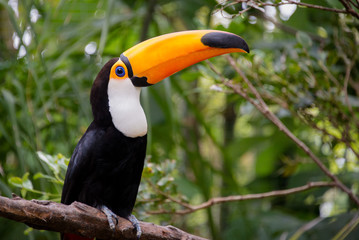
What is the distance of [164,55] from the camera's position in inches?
64.0

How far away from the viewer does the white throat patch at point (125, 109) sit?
1.59m

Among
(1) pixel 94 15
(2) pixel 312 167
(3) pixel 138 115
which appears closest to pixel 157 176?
(3) pixel 138 115

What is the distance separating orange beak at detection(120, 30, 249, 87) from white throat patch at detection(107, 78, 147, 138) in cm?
5

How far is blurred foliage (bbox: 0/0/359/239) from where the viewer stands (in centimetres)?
194

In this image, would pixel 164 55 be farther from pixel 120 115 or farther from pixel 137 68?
pixel 120 115

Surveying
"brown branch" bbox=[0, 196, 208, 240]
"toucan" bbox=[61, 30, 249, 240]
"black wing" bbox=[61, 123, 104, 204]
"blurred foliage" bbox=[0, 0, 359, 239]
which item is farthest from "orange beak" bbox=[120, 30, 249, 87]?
"brown branch" bbox=[0, 196, 208, 240]

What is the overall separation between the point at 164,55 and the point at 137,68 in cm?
11

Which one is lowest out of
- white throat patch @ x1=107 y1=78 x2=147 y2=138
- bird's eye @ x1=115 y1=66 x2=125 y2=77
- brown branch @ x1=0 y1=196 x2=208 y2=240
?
brown branch @ x1=0 y1=196 x2=208 y2=240

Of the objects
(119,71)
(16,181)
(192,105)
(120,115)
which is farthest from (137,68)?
(192,105)

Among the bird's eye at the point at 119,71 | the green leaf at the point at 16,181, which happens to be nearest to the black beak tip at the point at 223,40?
the bird's eye at the point at 119,71

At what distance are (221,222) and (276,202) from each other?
0.44 metres

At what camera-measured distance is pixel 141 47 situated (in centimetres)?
164

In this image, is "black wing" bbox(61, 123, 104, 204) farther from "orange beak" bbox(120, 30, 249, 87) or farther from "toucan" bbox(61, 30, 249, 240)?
"orange beak" bbox(120, 30, 249, 87)

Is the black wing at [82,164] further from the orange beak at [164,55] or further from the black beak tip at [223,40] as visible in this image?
the black beak tip at [223,40]
